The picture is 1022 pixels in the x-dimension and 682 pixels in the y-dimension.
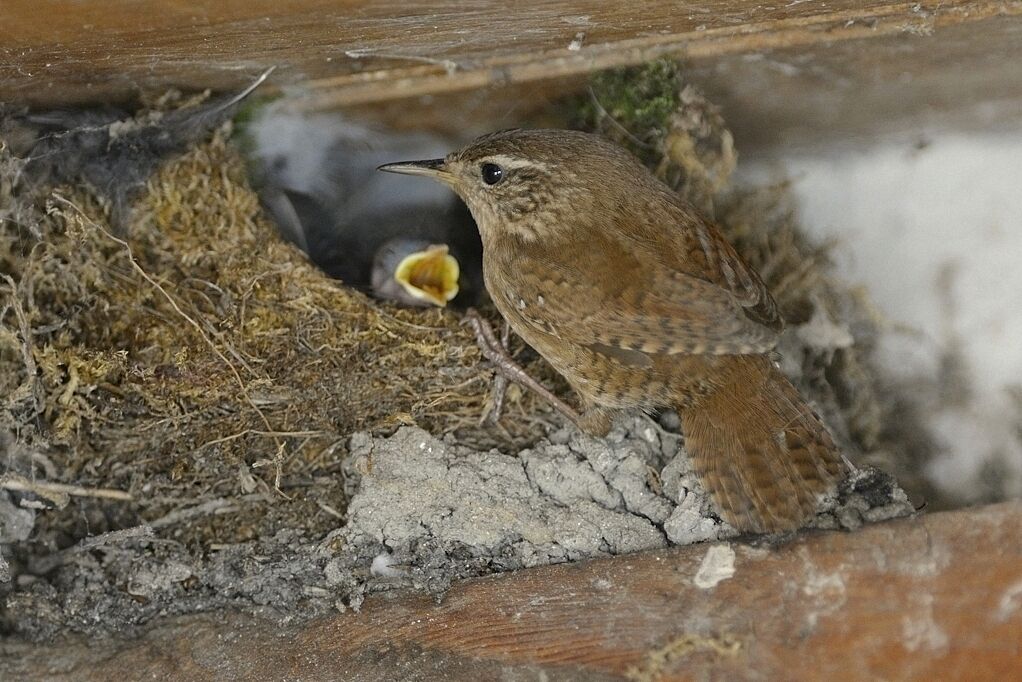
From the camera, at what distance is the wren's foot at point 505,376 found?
11.3 feet

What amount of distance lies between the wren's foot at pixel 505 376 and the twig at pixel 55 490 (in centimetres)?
121

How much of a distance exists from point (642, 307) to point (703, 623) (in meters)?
0.99

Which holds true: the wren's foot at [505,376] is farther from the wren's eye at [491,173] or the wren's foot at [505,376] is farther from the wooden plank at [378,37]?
the wooden plank at [378,37]

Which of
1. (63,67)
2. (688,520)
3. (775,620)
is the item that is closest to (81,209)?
(63,67)

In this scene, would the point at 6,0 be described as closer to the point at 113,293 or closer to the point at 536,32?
the point at 113,293

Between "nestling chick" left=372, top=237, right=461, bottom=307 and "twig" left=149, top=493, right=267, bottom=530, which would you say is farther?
"nestling chick" left=372, top=237, right=461, bottom=307

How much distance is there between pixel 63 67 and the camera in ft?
10.1

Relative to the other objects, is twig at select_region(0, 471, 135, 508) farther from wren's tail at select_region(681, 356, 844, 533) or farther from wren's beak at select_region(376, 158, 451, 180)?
wren's tail at select_region(681, 356, 844, 533)

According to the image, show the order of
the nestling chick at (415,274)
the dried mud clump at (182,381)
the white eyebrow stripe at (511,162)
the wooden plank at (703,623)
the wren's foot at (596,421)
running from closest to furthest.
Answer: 1. the wooden plank at (703,623)
2. the dried mud clump at (182,381)
3. the wren's foot at (596,421)
4. the white eyebrow stripe at (511,162)
5. the nestling chick at (415,274)

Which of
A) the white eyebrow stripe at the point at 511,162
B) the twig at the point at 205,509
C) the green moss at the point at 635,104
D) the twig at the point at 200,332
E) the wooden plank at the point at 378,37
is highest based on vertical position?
the wooden plank at the point at 378,37

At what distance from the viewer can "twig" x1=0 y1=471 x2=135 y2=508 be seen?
3092 mm

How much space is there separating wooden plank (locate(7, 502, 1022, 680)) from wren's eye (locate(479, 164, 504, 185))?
144 cm

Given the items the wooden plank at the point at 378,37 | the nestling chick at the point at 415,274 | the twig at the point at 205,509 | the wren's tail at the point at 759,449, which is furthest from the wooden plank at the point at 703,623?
the wooden plank at the point at 378,37

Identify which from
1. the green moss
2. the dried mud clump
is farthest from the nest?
the green moss
